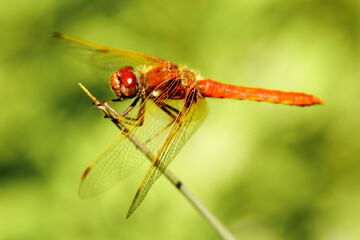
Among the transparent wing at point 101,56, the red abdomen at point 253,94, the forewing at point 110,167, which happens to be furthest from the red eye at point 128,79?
the red abdomen at point 253,94

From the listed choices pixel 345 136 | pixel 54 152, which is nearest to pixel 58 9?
pixel 54 152

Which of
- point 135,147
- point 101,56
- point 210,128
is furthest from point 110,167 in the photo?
point 210,128

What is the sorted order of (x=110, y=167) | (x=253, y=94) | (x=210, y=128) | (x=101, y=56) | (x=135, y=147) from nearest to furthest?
1. (x=135, y=147)
2. (x=110, y=167)
3. (x=101, y=56)
4. (x=253, y=94)
5. (x=210, y=128)

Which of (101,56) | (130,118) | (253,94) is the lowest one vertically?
(253,94)

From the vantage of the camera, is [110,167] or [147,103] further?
[147,103]

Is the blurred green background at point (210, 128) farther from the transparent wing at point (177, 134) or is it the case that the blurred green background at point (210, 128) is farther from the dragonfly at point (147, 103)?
the transparent wing at point (177, 134)

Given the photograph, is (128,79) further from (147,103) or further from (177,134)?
(177,134)

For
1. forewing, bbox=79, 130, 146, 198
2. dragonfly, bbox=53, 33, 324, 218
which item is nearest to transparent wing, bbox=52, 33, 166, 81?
dragonfly, bbox=53, 33, 324, 218

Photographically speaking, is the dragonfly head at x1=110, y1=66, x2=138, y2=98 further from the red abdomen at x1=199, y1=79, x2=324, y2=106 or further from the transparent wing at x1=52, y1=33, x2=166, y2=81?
the red abdomen at x1=199, y1=79, x2=324, y2=106

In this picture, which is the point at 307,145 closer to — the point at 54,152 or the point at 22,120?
the point at 54,152
